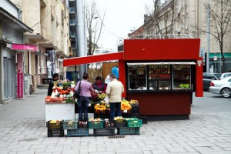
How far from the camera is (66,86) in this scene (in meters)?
13.7

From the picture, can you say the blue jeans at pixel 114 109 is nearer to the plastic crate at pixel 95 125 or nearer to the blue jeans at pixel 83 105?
the blue jeans at pixel 83 105

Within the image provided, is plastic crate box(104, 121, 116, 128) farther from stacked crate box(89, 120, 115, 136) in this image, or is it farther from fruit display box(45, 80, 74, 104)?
fruit display box(45, 80, 74, 104)

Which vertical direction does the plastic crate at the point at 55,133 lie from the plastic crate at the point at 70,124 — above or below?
below

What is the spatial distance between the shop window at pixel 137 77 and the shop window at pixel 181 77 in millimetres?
1082

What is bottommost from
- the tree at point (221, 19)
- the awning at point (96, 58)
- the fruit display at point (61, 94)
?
the fruit display at point (61, 94)

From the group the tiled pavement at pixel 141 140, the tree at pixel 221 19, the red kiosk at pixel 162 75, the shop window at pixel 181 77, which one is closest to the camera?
the tiled pavement at pixel 141 140

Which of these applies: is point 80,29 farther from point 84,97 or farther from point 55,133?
point 55,133

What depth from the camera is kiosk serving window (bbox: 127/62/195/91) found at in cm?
1304

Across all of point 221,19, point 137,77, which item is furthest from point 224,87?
point 221,19

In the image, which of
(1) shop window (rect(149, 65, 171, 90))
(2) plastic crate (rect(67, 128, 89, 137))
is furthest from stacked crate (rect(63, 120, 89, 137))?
(1) shop window (rect(149, 65, 171, 90))

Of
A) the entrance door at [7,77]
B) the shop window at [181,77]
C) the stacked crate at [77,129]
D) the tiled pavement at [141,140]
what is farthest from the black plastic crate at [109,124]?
the entrance door at [7,77]

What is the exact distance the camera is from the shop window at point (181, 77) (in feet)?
43.2

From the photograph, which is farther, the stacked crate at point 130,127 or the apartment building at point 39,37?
the apartment building at point 39,37

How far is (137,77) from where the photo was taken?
13156 mm
